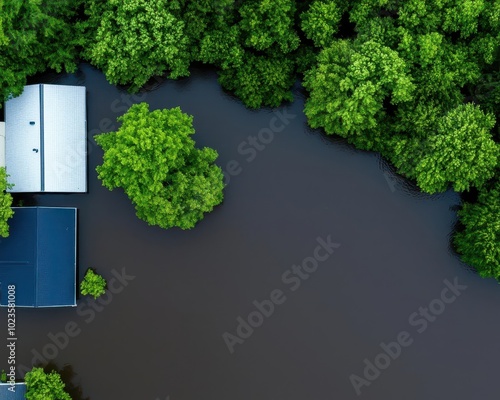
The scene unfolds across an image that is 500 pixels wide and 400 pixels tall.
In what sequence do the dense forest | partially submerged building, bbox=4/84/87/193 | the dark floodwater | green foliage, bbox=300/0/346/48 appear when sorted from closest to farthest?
the dense forest < green foliage, bbox=300/0/346/48 < partially submerged building, bbox=4/84/87/193 < the dark floodwater

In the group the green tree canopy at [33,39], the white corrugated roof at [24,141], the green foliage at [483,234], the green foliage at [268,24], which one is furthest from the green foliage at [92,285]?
the green foliage at [483,234]

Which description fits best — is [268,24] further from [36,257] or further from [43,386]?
[43,386]

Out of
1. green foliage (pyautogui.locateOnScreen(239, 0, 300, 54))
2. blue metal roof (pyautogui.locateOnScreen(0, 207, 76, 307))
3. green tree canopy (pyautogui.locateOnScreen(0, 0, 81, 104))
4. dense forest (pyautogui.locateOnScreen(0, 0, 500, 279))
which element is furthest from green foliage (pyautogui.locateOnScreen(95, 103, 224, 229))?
green foliage (pyautogui.locateOnScreen(239, 0, 300, 54))

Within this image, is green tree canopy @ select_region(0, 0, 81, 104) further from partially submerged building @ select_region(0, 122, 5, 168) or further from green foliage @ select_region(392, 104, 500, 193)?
green foliage @ select_region(392, 104, 500, 193)

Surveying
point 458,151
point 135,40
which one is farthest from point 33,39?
point 458,151

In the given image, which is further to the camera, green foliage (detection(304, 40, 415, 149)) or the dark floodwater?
the dark floodwater
